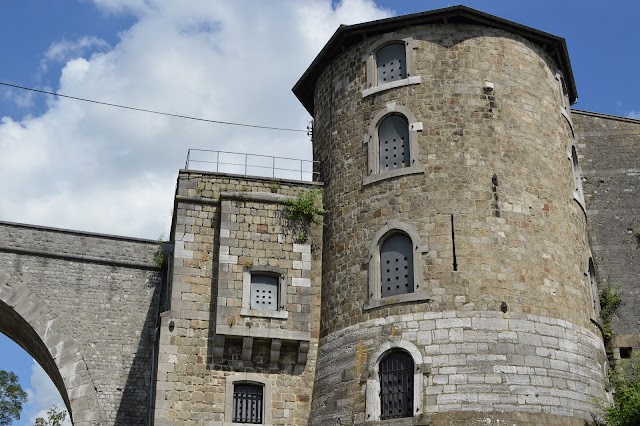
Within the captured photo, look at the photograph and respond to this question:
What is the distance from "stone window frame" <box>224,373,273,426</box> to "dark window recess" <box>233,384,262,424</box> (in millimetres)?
118

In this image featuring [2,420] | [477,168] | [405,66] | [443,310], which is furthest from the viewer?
[2,420]

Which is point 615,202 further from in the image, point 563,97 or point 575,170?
point 563,97

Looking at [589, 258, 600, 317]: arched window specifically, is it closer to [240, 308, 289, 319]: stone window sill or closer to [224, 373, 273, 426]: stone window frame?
[240, 308, 289, 319]: stone window sill

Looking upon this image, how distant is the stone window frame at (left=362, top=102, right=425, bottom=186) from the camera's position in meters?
21.0

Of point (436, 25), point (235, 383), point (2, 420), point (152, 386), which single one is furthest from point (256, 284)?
point (2, 420)

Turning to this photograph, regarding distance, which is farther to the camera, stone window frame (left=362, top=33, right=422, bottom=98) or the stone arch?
the stone arch

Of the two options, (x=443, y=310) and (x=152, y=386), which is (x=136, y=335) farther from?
(x=443, y=310)

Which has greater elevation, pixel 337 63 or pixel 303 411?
pixel 337 63

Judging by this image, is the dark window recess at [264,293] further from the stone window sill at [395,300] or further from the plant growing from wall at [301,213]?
the stone window sill at [395,300]

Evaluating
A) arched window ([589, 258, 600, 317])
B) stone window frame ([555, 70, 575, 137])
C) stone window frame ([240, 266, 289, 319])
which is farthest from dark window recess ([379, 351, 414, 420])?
stone window frame ([555, 70, 575, 137])

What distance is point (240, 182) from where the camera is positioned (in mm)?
22359

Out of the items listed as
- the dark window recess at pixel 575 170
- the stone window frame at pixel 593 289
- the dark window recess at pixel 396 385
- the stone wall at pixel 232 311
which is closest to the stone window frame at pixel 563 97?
the dark window recess at pixel 575 170

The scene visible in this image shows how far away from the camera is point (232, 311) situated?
2041 centimetres

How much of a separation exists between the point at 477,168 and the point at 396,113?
2.63 metres
